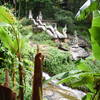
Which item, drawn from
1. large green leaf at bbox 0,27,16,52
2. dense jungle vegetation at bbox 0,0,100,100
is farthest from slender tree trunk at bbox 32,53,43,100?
large green leaf at bbox 0,27,16,52

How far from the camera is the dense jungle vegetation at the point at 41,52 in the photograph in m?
2.07

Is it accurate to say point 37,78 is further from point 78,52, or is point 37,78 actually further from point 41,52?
point 78,52

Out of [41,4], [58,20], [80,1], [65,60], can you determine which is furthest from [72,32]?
[65,60]

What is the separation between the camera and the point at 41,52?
2.19 metres

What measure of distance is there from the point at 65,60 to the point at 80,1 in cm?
905

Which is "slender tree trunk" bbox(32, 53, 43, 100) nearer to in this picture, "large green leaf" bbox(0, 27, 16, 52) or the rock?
"large green leaf" bbox(0, 27, 16, 52)

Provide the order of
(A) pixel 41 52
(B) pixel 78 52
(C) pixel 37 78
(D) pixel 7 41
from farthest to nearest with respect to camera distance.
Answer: (B) pixel 78 52 < (D) pixel 7 41 < (A) pixel 41 52 < (C) pixel 37 78

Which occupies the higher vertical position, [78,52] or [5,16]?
[5,16]

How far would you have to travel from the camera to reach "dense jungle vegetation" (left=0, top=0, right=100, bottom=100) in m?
2.07

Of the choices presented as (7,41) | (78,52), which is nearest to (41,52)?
(7,41)

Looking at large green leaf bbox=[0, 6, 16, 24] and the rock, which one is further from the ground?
large green leaf bbox=[0, 6, 16, 24]

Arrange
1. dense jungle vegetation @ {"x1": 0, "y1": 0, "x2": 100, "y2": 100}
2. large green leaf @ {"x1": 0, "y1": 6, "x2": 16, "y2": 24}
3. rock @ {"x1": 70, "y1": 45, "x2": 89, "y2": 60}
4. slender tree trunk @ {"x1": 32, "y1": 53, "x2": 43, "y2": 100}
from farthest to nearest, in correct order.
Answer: rock @ {"x1": 70, "y1": 45, "x2": 89, "y2": 60}
large green leaf @ {"x1": 0, "y1": 6, "x2": 16, "y2": 24}
dense jungle vegetation @ {"x1": 0, "y1": 0, "x2": 100, "y2": 100}
slender tree trunk @ {"x1": 32, "y1": 53, "x2": 43, "y2": 100}

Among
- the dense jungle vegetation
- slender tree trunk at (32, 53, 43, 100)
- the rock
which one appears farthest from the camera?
the rock

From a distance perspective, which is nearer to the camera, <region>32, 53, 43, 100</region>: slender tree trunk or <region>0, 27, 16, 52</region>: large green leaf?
<region>32, 53, 43, 100</region>: slender tree trunk
